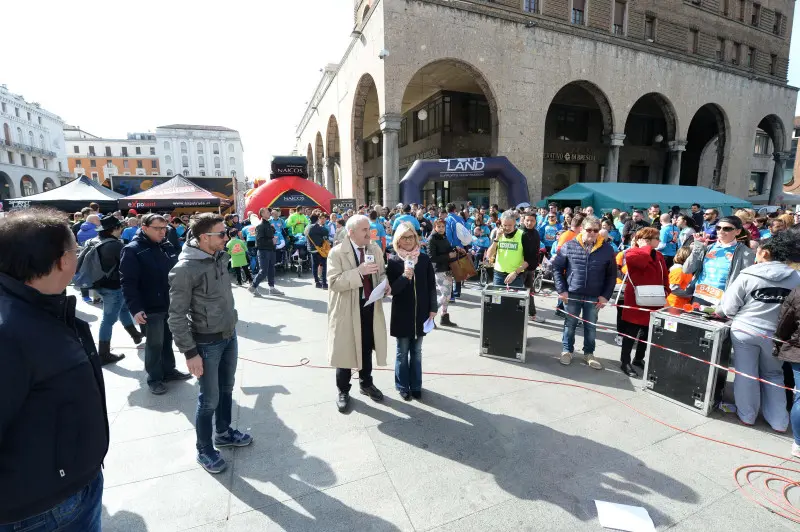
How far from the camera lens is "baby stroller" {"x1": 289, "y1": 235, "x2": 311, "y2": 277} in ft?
37.3

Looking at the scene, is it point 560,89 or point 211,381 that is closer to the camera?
point 211,381

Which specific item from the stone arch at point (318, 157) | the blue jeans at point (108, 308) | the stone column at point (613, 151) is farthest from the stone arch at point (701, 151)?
the blue jeans at point (108, 308)

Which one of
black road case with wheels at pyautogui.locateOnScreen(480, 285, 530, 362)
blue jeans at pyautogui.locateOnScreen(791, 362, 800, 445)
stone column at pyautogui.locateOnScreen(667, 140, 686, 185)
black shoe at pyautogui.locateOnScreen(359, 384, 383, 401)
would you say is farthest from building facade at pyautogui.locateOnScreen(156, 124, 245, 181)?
blue jeans at pyautogui.locateOnScreen(791, 362, 800, 445)

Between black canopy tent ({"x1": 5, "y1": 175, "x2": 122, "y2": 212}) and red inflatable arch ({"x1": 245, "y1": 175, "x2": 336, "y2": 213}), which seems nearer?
black canopy tent ({"x1": 5, "y1": 175, "x2": 122, "y2": 212})

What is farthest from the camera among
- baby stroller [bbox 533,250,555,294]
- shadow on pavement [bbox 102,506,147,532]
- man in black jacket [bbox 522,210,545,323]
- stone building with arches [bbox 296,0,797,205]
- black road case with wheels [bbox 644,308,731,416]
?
stone building with arches [bbox 296,0,797,205]

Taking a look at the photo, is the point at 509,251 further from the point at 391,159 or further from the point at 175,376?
the point at 391,159

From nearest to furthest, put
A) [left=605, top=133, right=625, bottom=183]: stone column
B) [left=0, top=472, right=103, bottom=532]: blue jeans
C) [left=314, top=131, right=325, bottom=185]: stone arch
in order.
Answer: [left=0, top=472, right=103, bottom=532]: blue jeans
[left=605, top=133, right=625, bottom=183]: stone column
[left=314, top=131, right=325, bottom=185]: stone arch

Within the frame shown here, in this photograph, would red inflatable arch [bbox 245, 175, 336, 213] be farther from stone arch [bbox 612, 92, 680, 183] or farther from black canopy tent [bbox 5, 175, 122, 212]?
stone arch [bbox 612, 92, 680, 183]

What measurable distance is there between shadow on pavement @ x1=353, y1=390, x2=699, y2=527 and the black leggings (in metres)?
1.89

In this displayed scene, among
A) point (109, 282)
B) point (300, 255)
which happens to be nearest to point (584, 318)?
point (109, 282)

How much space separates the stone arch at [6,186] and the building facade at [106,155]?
33634 millimetres

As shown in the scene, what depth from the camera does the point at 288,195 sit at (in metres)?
17.5

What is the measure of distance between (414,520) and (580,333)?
4.74m

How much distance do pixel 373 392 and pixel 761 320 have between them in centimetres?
378
